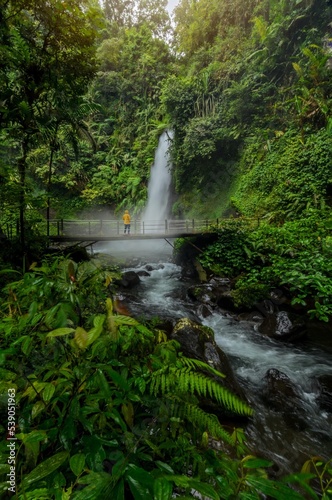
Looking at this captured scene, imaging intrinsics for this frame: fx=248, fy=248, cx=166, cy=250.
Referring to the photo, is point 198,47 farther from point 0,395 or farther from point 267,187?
point 0,395

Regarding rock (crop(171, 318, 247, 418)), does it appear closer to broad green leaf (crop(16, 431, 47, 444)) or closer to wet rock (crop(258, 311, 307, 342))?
wet rock (crop(258, 311, 307, 342))

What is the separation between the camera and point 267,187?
46.4 ft

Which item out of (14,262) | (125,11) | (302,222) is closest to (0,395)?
(14,262)

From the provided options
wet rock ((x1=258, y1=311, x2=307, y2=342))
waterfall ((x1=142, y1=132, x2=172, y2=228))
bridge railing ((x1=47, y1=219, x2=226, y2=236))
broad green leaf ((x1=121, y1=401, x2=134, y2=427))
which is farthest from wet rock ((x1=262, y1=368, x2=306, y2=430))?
waterfall ((x1=142, y1=132, x2=172, y2=228))

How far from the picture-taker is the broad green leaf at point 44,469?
1.03m

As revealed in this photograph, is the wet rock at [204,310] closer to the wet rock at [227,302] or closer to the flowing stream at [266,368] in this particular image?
the flowing stream at [266,368]

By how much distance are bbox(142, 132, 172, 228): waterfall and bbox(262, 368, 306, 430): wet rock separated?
17.9 metres

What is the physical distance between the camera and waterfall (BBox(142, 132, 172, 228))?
74.3 feet

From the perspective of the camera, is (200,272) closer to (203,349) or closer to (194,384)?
(203,349)

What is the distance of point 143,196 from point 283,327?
66.0 ft

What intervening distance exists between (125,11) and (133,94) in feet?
44.3

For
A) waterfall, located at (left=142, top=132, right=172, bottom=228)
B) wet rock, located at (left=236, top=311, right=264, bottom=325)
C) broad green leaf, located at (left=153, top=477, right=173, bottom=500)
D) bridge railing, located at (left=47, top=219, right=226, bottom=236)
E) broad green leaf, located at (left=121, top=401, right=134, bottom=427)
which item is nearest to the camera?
broad green leaf, located at (left=153, top=477, right=173, bottom=500)

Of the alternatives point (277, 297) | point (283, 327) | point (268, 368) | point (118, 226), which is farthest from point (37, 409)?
point (118, 226)

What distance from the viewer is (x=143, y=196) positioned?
2505cm
